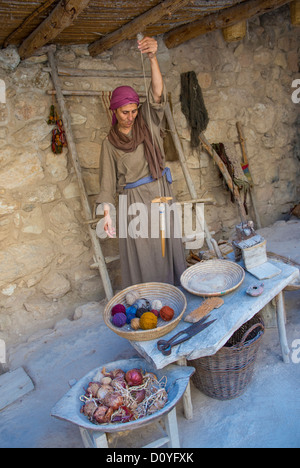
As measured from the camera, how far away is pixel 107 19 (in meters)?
2.50

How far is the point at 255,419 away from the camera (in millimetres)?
1853

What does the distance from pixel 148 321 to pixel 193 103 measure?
2.39 meters

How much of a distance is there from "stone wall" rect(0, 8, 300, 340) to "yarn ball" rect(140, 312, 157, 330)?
Result: 4.92 feet

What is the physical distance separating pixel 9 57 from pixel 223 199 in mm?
2340

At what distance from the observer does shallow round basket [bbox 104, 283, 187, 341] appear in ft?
5.79

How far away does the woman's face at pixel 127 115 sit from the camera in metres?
2.29

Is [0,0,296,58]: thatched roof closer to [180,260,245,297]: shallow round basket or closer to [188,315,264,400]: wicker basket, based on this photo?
[180,260,245,297]: shallow round basket

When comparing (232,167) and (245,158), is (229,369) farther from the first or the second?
(245,158)

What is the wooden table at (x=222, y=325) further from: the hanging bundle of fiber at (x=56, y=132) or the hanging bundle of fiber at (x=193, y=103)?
the hanging bundle of fiber at (x=193, y=103)

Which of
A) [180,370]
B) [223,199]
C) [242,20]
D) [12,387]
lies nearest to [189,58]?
[242,20]

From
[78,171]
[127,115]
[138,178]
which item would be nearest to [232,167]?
[138,178]

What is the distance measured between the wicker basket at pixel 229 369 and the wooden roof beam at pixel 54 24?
1.93m

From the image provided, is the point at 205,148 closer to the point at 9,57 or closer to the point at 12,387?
the point at 9,57
